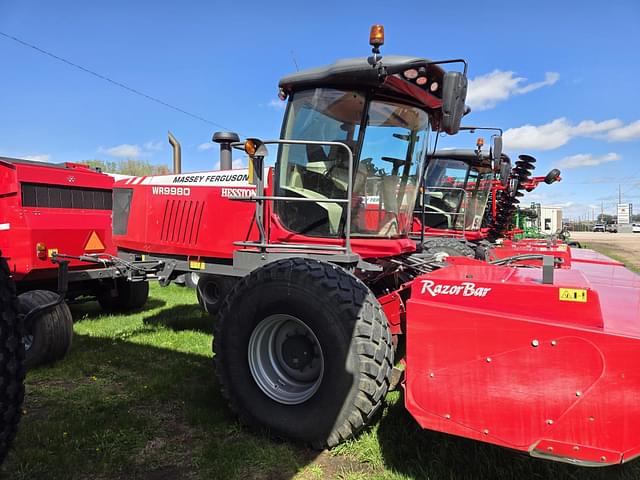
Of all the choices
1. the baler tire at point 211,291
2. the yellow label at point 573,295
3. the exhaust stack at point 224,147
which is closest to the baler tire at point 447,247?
the baler tire at point 211,291

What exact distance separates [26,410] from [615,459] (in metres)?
3.80

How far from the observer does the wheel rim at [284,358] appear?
305 centimetres

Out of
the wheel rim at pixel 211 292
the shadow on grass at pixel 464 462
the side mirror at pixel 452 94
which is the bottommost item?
the shadow on grass at pixel 464 462

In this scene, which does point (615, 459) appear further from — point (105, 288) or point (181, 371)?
point (105, 288)

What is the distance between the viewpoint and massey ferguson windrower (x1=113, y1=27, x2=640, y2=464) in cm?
221

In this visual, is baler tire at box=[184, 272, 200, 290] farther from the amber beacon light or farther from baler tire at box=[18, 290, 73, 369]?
the amber beacon light

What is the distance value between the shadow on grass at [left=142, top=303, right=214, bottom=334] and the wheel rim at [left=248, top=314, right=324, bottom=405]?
2929mm

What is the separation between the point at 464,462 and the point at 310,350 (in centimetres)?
110

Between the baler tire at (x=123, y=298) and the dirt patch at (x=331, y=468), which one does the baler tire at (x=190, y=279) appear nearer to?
the baler tire at (x=123, y=298)

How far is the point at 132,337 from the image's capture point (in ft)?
18.3

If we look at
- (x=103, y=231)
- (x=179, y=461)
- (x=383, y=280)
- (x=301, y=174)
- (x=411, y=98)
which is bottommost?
(x=179, y=461)

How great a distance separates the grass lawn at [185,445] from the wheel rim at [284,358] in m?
0.33

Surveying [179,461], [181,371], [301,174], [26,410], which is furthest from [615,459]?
[26,410]

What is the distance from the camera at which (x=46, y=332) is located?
14.5 ft
